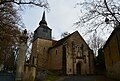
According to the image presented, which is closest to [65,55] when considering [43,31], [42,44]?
[42,44]

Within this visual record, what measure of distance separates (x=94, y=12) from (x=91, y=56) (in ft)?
80.7

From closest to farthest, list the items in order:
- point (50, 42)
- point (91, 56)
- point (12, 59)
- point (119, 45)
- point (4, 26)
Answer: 1. point (4, 26)
2. point (119, 45)
3. point (12, 59)
4. point (91, 56)
5. point (50, 42)

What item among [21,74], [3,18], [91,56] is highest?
[3,18]

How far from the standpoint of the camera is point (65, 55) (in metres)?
34.3

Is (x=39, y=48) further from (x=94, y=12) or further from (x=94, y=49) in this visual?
(x=94, y=12)

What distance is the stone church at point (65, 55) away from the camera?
3407 centimetres

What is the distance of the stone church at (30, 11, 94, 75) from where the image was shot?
3407 cm

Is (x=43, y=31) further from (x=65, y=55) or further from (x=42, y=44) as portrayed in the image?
(x=65, y=55)

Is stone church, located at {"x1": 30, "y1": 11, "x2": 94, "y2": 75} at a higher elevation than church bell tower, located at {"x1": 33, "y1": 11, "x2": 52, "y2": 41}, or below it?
below

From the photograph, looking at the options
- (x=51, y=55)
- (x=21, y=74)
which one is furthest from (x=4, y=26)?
(x=51, y=55)

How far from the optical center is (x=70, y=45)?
35.7 metres

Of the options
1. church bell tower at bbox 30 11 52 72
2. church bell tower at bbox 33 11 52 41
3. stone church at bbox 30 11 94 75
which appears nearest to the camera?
stone church at bbox 30 11 94 75

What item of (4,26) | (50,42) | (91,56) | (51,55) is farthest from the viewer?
(50,42)

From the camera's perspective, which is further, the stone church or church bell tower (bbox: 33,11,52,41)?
church bell tower (bbox: 33,11,52,41)
